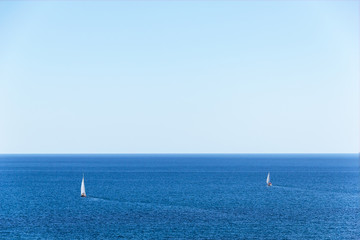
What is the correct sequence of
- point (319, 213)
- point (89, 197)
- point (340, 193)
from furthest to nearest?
point (340, 193)
point (89, 197)
point (319, 213)

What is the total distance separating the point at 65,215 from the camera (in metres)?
82.3

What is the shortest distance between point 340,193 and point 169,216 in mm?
60264

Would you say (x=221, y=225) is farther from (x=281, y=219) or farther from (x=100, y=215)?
(x=100, y=215)

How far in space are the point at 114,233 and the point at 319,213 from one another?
139ft

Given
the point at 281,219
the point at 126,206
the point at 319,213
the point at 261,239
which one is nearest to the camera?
the point at 261,239

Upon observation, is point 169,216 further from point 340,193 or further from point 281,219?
point 340,193

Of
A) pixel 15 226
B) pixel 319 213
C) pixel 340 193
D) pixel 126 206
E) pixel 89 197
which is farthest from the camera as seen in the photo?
pixel 340 193

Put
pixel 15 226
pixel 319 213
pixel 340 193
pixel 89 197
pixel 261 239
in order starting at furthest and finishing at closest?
pixel 340 193 → pixel 89 197 → pixel 319 213 → pixel 15 226 → pixel 261 239

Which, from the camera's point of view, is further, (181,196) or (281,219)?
(181,196)

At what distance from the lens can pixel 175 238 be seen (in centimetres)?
6412

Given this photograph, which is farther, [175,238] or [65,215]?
[65,215]

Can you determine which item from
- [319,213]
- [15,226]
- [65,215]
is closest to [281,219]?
[319,213]

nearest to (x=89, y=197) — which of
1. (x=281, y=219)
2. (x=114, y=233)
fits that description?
(x=114, y=233)

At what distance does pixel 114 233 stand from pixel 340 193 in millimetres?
75546
